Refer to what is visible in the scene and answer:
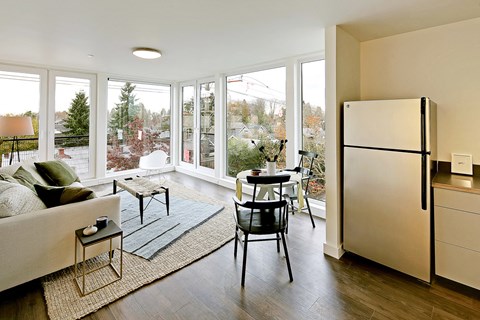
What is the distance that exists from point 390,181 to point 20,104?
618cm

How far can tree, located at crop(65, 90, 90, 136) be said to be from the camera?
519 centimetres

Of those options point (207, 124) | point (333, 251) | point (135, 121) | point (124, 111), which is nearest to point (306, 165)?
point (333, 251)

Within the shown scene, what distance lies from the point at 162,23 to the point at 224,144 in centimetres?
320

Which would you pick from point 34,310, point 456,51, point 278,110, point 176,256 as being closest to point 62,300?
point 34,310

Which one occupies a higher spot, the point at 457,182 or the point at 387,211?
the point at 457,182

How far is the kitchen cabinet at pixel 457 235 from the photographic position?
6.42ft

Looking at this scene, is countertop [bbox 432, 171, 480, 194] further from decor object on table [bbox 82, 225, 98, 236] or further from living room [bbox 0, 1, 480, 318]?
decor object on table [bbox 82, 225, 98, 236]

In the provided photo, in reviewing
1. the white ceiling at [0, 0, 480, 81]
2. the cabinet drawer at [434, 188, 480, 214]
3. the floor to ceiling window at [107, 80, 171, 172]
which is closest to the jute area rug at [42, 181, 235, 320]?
the cabinet drawer at [434, 188, 480, 214]

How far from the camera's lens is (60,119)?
505cm

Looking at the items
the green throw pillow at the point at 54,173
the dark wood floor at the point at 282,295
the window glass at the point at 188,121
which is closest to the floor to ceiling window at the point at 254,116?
the window glass at the point at 188,121

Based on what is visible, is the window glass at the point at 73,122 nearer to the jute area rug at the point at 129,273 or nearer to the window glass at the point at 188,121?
the window glass at the point at 188,121

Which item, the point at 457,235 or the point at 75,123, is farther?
the point at 75,123

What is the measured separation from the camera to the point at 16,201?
2002mm

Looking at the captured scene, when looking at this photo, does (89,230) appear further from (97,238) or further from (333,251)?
(333,251)
